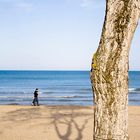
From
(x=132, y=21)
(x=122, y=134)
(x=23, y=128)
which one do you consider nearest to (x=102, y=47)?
(x=132, y=21)

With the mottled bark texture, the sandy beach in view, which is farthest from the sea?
the mottled bark texture

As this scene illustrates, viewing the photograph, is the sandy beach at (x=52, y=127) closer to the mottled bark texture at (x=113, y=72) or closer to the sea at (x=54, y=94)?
the mottled bark texture at (x=113, y=72)

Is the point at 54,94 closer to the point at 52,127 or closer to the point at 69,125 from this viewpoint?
the point at 69,125

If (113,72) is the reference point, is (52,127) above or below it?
below

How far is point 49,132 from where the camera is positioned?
16828mm

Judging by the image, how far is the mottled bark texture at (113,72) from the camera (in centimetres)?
474

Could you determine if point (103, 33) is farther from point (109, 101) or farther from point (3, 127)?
point (3, 127)

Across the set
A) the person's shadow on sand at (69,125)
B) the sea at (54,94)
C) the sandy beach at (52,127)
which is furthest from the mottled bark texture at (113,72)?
the sea at (54,94)

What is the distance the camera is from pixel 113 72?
15.8ft

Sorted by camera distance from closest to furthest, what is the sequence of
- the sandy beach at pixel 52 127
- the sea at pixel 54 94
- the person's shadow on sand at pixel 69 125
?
1. the sandy beach at pixel 52 127
2. the person's shadow on sand at pixel 69 125
3. the sea at pixel 54 94

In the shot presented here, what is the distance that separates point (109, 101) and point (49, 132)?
12334 millimetres

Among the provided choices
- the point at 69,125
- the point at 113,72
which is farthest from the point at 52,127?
the point at 113,72

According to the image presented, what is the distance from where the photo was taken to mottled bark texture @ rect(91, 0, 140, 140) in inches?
187

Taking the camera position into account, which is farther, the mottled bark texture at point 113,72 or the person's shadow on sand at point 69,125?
the person's shadow on sand at point 69,125
